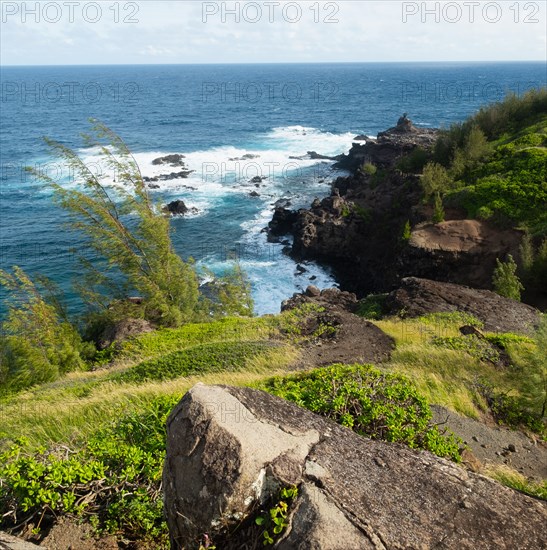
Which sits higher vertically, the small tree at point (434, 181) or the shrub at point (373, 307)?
the small tree at point (434, 181)

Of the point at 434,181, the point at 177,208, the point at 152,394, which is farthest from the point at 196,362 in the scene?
the point at 177,208

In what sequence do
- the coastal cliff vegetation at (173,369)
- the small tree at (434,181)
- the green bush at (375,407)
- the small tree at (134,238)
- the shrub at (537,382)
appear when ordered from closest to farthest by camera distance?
the coastal cliff vegetation at (173,369), the green bush at (375,407), the shrub at (537,382), the small tree at (134,238), the small tree at (434,181)

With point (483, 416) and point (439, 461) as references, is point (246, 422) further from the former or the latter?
point (483, 416)

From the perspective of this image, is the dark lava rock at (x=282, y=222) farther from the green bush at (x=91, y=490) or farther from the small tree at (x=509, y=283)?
the green bush at (x=91, y=490)

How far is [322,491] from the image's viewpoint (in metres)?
5.45

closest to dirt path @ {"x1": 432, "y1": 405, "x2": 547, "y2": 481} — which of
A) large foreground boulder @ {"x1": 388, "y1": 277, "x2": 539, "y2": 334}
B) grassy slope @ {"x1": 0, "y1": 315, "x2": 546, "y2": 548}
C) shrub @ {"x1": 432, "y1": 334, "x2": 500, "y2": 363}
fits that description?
grassy slope @ {"x1": 0, "y1": 315, "x2": 546, "y2": 548}

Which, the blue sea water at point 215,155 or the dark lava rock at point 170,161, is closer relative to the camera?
the blue sea water at point 215,155

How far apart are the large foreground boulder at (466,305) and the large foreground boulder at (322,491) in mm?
17120

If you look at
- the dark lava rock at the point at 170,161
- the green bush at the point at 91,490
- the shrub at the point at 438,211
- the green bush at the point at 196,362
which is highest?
the dark lava rock at the point at 170,161

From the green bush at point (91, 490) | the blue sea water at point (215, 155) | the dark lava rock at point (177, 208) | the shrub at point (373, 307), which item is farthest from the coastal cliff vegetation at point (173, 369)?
the dark lava rock at point (177, 208)

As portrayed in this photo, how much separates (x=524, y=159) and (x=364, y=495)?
3961 centimetres

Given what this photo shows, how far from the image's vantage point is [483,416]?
1349cm

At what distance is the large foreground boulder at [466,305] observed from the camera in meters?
21.9

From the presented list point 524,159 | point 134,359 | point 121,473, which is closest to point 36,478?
point 121,473
